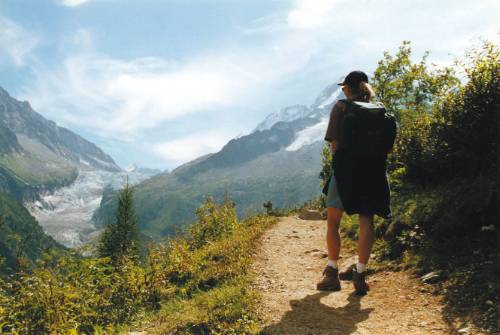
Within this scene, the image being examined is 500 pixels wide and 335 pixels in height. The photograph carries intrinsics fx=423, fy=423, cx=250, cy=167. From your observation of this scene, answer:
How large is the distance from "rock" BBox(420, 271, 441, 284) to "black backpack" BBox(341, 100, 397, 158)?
2336mm

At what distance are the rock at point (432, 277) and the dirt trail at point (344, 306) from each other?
0.45 ft

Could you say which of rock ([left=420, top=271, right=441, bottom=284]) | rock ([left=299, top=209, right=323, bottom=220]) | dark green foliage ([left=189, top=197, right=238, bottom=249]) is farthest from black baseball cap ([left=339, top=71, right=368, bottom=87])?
rock ([left=299, top=209, right=323, bottom=220])

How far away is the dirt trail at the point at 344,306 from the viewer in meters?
5.82

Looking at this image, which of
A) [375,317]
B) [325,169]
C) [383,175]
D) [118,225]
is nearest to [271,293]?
[375,317]

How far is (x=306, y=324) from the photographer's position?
19.7 ft

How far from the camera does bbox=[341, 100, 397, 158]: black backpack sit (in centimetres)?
656

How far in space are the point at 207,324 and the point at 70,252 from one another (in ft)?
12.0

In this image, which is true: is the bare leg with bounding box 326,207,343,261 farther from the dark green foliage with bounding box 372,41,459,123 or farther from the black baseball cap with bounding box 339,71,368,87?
the dark green foliage with bounding box 372,41,459,123

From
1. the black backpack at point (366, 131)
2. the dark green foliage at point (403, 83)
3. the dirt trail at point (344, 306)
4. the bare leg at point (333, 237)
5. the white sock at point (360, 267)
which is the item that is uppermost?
the dark green foliage at point (403, 83)

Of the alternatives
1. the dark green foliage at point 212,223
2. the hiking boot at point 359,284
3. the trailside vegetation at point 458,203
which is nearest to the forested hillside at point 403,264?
the trailside vegetation at point 458,203

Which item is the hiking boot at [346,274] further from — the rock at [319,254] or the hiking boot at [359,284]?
the rock at [319,254]

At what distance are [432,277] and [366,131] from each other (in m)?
2.83

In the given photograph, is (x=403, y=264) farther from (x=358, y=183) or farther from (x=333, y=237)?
(x=358, y=183)

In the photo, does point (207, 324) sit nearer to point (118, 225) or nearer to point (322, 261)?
point (322, 261)
